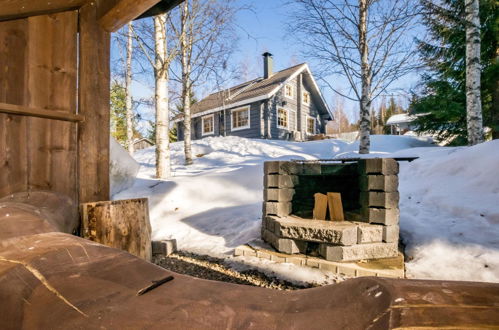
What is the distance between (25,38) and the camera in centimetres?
190

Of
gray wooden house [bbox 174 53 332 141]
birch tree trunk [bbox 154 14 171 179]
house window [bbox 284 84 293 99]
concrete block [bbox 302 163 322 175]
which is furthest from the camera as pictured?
house window [bbox 284 84 293 99]

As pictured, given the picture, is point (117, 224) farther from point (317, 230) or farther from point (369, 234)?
point (369, 234)

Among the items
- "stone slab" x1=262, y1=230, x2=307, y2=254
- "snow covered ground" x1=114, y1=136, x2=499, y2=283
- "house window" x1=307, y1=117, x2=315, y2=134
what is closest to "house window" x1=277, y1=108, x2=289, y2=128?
"house window" x1=307, y1=117, x2=315, y2=134

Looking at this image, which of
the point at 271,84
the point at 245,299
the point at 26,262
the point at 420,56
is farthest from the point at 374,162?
the point at 271,84

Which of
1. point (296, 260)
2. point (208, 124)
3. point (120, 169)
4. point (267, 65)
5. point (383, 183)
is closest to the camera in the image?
point (296, 260)

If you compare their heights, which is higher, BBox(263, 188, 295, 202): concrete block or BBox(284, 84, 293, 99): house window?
BBox(284, 84, 293, 99): house window

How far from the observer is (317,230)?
333cm

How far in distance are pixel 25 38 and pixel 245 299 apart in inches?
93.9

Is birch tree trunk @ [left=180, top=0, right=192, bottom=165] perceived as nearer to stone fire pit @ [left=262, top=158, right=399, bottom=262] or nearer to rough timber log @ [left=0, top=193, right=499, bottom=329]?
stone fire pit @ [left=262, top=158, right=399, bottom=262]

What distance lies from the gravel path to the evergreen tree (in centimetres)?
1062

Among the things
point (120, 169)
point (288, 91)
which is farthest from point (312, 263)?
point (288, 91)

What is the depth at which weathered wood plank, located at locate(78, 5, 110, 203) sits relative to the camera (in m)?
2.10

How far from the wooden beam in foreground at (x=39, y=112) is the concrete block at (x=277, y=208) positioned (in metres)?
2.66

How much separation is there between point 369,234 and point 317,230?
653 mm
